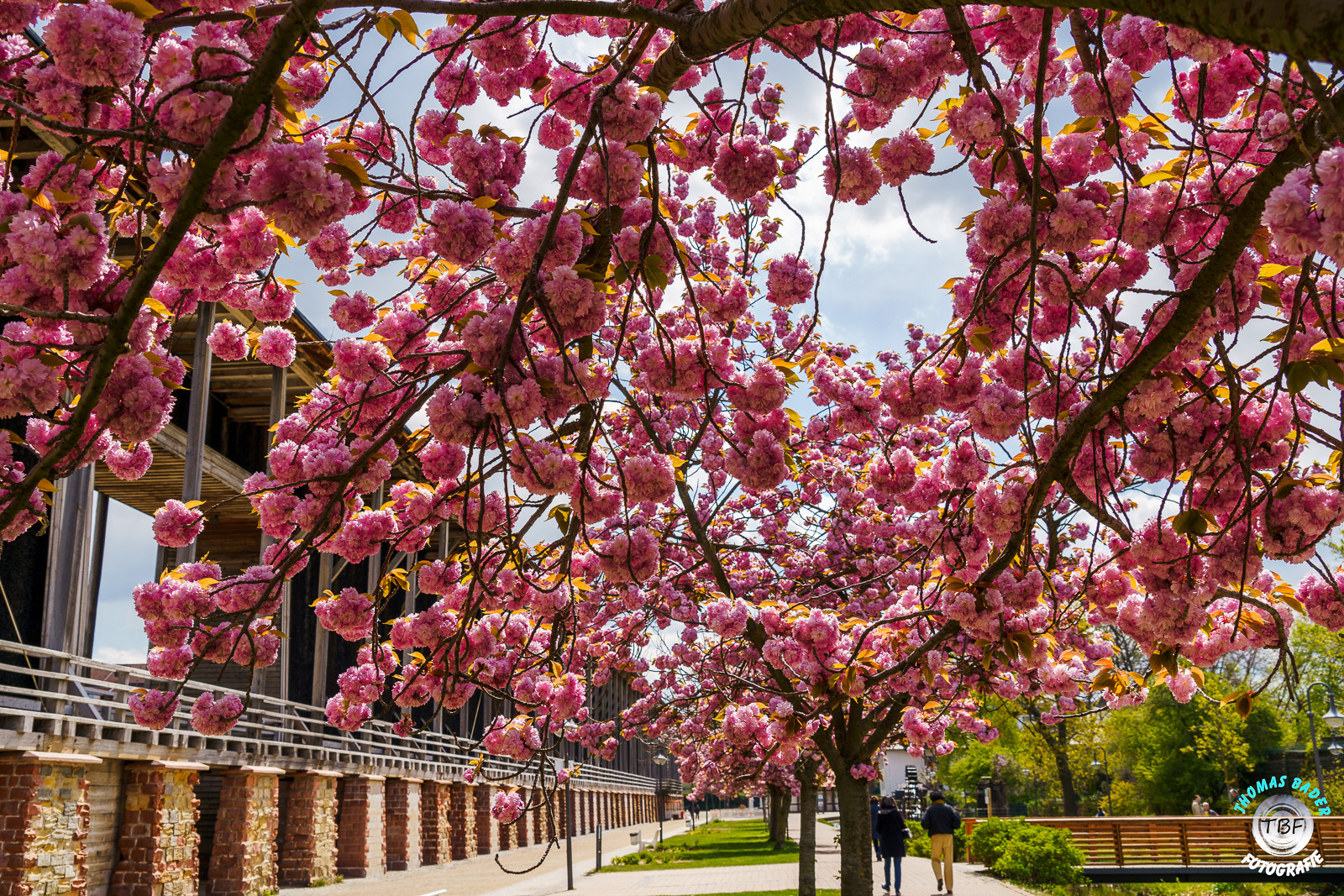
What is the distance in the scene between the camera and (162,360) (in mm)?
2781

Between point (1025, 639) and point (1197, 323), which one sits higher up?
point (1197, 323)

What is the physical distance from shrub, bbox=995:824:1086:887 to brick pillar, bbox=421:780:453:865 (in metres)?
13.8

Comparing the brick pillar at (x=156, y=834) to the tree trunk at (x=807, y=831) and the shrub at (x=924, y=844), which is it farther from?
the shrub at (x=924, y=844)

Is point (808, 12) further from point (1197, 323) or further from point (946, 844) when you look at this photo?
point (946, 844)

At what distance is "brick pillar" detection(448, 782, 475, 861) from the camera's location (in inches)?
997

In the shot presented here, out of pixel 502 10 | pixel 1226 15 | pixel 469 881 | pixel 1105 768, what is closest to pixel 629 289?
pixel 502 10

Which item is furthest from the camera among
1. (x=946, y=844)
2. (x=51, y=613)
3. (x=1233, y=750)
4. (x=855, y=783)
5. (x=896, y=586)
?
(x=1233, y=750)

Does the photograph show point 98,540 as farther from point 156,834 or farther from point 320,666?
point 156,834

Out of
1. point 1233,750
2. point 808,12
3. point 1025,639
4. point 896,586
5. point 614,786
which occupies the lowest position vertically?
point 614,786

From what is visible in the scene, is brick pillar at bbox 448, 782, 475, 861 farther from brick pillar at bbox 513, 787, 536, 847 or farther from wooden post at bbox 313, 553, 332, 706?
wooden post at bbox 313, 553, 332, 706

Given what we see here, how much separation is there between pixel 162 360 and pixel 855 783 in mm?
7191

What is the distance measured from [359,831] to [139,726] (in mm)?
12125

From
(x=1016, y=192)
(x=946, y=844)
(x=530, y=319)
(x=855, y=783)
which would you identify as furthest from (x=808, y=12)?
(x=946, y=844)

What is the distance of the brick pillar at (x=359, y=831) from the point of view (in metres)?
18.2
